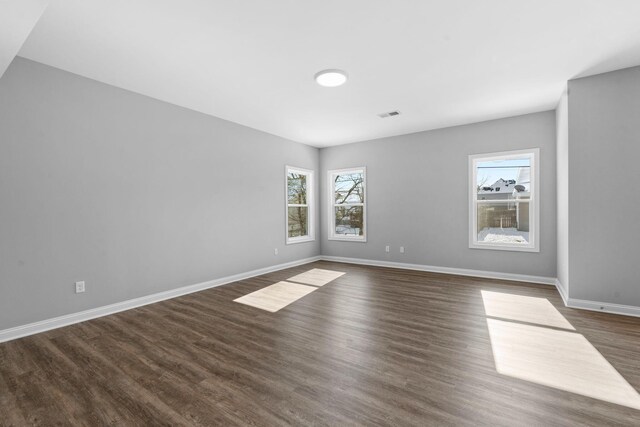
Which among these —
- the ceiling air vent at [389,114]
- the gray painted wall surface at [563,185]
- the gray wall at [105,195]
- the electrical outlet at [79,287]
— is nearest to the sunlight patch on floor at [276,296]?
the gray wall at [105,195]

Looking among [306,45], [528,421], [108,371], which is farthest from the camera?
[306,45]

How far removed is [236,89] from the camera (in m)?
3.58

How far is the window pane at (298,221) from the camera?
626 cm

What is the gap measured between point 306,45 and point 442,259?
4.32 m

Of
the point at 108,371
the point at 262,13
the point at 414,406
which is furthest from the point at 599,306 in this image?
the point at 108,371

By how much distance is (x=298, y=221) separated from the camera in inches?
255

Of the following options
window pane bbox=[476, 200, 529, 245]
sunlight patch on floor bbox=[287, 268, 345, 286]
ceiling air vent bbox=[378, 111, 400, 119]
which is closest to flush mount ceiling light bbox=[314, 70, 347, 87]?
ceiling air vent bbox=[378, 111, 400, 119]

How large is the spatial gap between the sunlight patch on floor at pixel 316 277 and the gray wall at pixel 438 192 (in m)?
1.19

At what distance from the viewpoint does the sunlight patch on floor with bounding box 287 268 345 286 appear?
471 centimetres

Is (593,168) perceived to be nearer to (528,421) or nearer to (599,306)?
(599,306)

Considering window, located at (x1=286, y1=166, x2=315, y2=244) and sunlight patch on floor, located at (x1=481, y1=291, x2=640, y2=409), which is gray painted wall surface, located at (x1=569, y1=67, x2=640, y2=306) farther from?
window, located at (x1=286, y1=166, x2=315, y2=244)

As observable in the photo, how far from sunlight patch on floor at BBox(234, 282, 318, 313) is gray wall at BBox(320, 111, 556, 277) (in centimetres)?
234

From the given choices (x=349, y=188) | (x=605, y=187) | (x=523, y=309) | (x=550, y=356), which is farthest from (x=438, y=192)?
(x=550, y=356)

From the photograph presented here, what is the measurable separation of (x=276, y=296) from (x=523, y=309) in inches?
118
